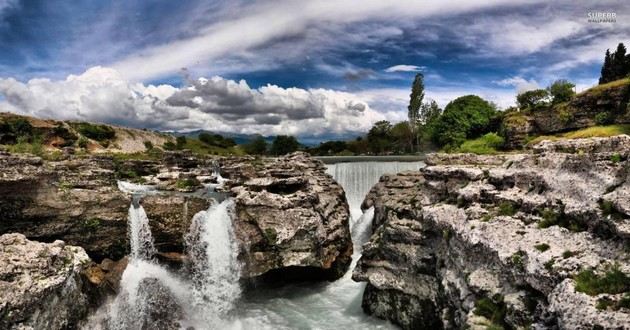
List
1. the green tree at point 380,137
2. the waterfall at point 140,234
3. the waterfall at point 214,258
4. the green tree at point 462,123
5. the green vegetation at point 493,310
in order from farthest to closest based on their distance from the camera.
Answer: the green tree at point 380,137 < the green tree at point 462,123 < the waterfall at point 214,258 < the waterfall at point 140,234 < the green vegetation at point 493,310

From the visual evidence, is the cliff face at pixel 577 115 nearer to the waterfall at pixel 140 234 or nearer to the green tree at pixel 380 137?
the waterfall at pixel 140 234

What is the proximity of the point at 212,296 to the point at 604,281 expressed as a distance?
2021cm

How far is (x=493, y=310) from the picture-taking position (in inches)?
546

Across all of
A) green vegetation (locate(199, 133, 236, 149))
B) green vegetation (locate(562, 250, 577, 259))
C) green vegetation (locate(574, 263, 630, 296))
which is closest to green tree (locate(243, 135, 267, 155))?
green vegetation (locate(199, 133, 236, 149))

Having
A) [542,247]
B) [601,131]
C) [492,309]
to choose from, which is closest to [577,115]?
[601,131]

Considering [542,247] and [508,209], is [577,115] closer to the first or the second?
[508,209]

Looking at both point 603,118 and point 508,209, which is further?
point 603,118

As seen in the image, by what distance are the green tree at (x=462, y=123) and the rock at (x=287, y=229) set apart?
44859 millimetres

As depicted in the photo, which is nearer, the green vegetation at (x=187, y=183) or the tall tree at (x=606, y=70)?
the green vegetation at (x=187, y=183)

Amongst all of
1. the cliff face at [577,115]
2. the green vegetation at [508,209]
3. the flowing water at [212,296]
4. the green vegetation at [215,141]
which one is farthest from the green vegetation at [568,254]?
the green vegetation at [215,141]

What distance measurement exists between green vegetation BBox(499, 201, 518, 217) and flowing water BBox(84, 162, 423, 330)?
9082 mm

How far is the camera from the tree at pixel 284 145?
11331 centimetres

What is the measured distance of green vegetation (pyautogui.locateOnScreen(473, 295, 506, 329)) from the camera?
13383 mm

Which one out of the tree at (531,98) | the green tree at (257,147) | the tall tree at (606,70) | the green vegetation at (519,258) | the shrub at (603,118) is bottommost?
the green vegetation at (519,258)
